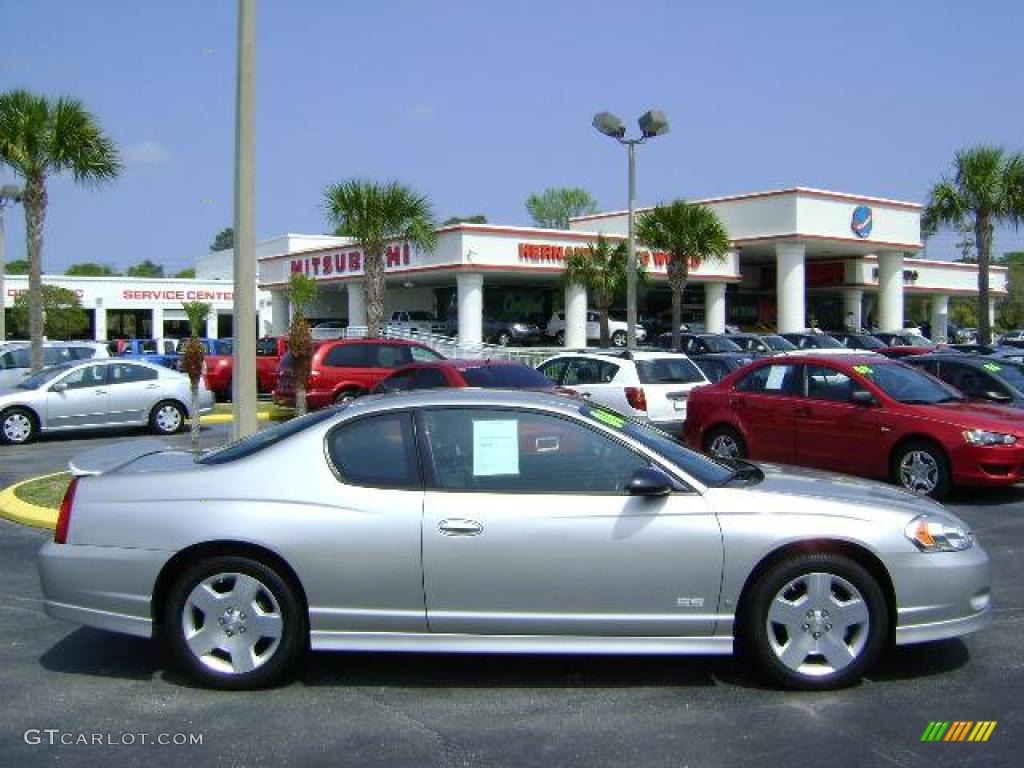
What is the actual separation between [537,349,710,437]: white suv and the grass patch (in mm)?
6606

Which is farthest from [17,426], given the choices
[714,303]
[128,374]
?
[714,303]

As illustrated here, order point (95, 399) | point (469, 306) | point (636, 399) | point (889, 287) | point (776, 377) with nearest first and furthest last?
point (776, 377)
point (636, 399)
point (95, 399)
point (469, 306)
point (889, 287)

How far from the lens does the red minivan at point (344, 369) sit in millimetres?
17844

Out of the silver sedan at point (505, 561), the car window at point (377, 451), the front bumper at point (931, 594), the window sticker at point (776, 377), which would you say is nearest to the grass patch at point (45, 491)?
the silver sedan at point (505, 561)

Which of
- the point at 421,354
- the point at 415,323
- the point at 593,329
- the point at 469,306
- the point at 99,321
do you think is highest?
the point at 469,306

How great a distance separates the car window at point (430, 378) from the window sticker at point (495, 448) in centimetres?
891

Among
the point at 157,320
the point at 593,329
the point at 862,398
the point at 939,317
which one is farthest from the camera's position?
the point at 157,320

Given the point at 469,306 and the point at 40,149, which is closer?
the point at 40,149

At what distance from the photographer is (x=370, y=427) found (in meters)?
5.14

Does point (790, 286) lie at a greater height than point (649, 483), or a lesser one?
→ greater

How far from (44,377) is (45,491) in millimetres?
7122

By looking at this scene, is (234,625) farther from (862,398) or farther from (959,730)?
(862,398)

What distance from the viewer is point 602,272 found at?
34000mm

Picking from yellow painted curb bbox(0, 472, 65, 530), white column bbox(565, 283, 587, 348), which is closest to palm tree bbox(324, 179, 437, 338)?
white column bbox(565, 283, 587, 348)
